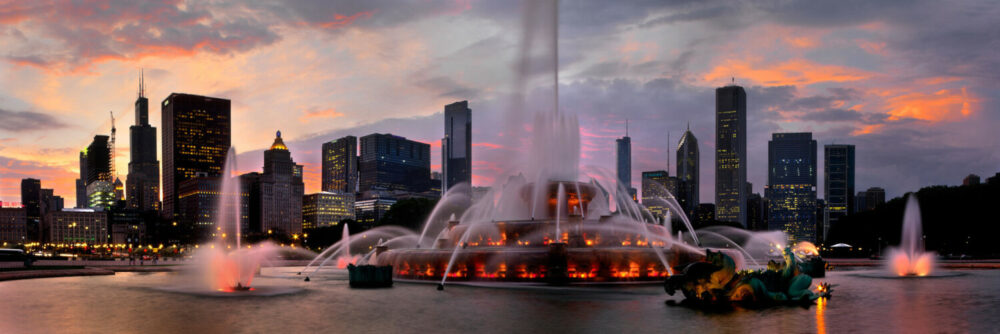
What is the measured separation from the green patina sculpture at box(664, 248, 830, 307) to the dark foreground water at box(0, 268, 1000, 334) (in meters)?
1.05

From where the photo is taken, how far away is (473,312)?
77.2 ft

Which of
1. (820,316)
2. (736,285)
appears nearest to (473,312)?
(736,285)

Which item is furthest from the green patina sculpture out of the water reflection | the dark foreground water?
the dark foreground water

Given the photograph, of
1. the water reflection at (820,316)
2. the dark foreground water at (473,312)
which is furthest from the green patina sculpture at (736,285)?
the dark foreground water at (473,312)

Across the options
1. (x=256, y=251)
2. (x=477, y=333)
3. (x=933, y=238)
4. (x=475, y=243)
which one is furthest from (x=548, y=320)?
Result: (x=933, y=238)

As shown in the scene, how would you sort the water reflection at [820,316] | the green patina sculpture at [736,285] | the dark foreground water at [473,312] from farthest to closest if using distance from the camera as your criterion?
the green patina sculpture at [736,285] → the dark foreground water at [473,312] → the water reflection at [820,316]

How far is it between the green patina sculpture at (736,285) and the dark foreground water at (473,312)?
1052mm

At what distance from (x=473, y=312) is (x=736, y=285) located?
9.40 meters

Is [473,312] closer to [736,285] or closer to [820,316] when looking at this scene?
[736,285]

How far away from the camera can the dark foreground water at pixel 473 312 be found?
19.8 meters

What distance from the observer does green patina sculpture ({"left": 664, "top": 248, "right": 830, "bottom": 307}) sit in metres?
25.6

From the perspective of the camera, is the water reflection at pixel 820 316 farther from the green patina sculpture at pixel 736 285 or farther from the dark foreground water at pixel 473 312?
the green patina sculpture at pixel 736 285

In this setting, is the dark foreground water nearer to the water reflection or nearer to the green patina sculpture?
the water reflection

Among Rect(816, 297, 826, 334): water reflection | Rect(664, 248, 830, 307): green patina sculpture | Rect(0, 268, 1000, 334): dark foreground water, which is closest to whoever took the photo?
Rect(816, 297, 826, 334): water reflection
